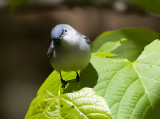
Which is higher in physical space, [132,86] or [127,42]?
[127,42]

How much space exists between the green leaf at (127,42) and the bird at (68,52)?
0.39 metres

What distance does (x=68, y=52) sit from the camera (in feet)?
4.12

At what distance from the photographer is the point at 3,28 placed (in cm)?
441

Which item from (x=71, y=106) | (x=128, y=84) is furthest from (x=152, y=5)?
(x=71, y=106)

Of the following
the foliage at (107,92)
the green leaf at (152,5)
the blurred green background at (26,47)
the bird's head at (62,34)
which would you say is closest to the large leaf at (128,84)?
the foliage at (107,92)

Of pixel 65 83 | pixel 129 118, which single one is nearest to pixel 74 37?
pixel 65 83

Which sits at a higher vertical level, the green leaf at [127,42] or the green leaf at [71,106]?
the green leaf at [127,42]

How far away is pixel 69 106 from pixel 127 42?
67 centimetres

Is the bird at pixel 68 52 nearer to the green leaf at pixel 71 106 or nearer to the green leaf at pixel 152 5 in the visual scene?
the green leaf at pixel 71 106

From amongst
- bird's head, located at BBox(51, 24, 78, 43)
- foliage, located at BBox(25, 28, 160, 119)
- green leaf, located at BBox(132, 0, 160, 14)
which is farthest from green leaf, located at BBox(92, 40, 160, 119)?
green leaf, located at BBox(132, 0, 160, 14)

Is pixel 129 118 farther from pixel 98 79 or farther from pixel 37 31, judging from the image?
pixel 37 31

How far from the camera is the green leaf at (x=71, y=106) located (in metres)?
1.12

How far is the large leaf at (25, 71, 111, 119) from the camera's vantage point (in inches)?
44.1

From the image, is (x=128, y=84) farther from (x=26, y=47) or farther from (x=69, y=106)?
(x=26, y=47)
